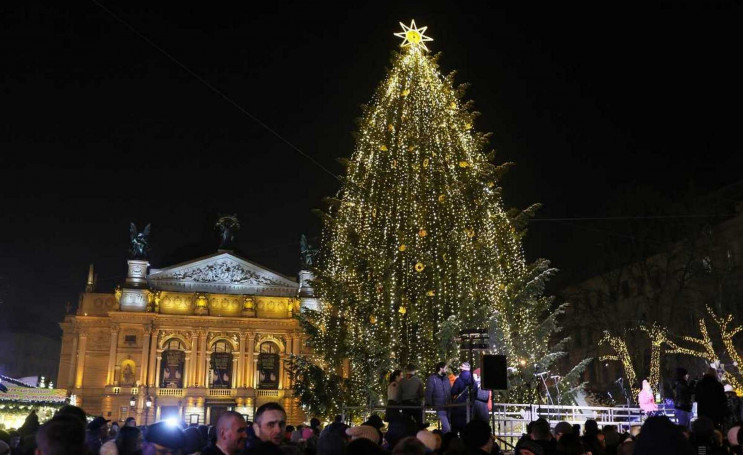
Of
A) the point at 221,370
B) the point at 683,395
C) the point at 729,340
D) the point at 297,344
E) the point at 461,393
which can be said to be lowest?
the point at 683,395

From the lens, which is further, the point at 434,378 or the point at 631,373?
the point at 631,373

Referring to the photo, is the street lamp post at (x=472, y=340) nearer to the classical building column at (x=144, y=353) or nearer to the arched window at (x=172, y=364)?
the classical building column at (x=144, y=353)

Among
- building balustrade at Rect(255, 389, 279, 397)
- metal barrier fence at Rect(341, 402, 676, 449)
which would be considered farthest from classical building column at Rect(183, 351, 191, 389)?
metal barrier fence at Rect(341, 402, 676, 449)

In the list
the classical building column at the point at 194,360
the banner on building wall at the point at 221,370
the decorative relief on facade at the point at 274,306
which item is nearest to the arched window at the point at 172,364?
the classical building column at the point at 194,360

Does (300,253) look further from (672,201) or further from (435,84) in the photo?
(435,84)

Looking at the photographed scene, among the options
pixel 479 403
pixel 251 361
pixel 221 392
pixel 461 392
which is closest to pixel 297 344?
pixel 251 361

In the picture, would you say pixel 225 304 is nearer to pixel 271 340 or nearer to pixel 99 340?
pixel 271 340

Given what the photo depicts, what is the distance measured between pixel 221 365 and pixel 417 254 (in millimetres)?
48039

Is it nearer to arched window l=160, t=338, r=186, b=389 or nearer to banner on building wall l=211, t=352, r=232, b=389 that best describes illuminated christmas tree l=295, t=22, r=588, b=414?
banner on building wall l=211, t=352, r=232, b=389

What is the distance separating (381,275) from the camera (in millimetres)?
20859

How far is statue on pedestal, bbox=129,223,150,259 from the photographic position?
6575 centimetres

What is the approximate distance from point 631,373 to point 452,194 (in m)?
17.2

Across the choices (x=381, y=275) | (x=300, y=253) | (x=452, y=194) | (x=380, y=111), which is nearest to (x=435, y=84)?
(x=380, y=111)

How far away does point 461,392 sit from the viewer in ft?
44.9
